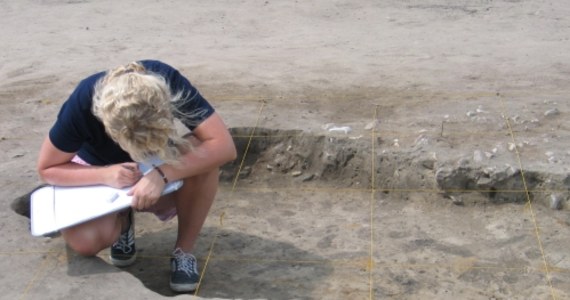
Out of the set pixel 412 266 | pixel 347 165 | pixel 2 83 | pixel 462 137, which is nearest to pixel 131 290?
pixel 412 266

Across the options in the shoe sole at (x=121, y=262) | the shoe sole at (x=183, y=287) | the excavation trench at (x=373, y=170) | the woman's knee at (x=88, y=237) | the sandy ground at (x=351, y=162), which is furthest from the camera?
the excavation trench at (x=373, y=170)

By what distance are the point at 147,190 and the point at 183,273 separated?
1.61ft

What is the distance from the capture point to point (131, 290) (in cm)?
276

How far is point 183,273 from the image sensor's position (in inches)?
123

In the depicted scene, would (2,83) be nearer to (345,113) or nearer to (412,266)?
(345,113)

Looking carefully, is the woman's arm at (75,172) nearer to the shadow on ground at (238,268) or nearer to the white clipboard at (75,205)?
the white clipboard at (75,205)

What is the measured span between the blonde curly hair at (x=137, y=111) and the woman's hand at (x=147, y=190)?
0.15 metres

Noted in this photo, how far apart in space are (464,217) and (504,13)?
15.9 ft

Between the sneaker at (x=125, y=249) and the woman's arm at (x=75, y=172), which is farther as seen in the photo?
the sneaker at (x=125, y=249)

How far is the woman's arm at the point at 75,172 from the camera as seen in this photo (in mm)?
2885

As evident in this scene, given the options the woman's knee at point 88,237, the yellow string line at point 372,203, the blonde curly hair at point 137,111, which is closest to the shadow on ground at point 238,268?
the yellow string line at point 372,203

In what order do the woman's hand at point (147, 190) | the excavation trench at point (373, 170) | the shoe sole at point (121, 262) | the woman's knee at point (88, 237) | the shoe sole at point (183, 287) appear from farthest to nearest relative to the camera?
the excavation trench at point (373, 170) → the shoe sole at point (121, 262) → the shoe sole at point (183, 287) → the woman's knee at point (88, 237) → the woman's hand at point (147, 190)

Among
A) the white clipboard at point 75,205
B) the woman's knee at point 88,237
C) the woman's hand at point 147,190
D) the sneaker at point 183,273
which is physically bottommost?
the sneaker at point 183,273

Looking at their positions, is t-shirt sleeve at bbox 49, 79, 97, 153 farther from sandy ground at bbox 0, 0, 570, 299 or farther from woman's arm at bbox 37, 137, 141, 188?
sandy ground at bbox 0, 0, 570, 299
